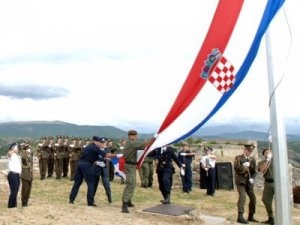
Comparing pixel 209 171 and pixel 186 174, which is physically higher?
pixel 209 171

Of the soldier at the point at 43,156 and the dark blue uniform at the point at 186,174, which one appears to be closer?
the dark blue uniform at the point at 186,174

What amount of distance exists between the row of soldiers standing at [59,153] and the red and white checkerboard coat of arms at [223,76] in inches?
512

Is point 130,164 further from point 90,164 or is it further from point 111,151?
point 111,151

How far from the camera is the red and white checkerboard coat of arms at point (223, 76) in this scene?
5.00 metres

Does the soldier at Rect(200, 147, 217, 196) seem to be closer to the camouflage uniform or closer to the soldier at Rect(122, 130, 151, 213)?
the camouflage uniform

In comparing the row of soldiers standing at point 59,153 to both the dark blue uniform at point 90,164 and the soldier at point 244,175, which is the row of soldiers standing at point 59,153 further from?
the soldier at point 244,175

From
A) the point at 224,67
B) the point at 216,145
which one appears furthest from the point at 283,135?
the point at 216,145

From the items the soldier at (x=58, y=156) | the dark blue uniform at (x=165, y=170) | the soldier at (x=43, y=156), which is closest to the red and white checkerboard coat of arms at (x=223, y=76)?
the dark blue uniform at (x=165, y=170)

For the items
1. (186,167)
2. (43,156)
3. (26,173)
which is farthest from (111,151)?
(26,173)

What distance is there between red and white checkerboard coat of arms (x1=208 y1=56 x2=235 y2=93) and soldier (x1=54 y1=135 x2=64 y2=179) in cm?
1351

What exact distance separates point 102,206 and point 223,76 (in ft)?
24.7

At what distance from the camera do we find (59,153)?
59.0 feet

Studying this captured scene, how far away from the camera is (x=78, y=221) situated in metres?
8.80

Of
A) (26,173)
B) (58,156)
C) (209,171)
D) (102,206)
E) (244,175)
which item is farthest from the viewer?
(58,156)
